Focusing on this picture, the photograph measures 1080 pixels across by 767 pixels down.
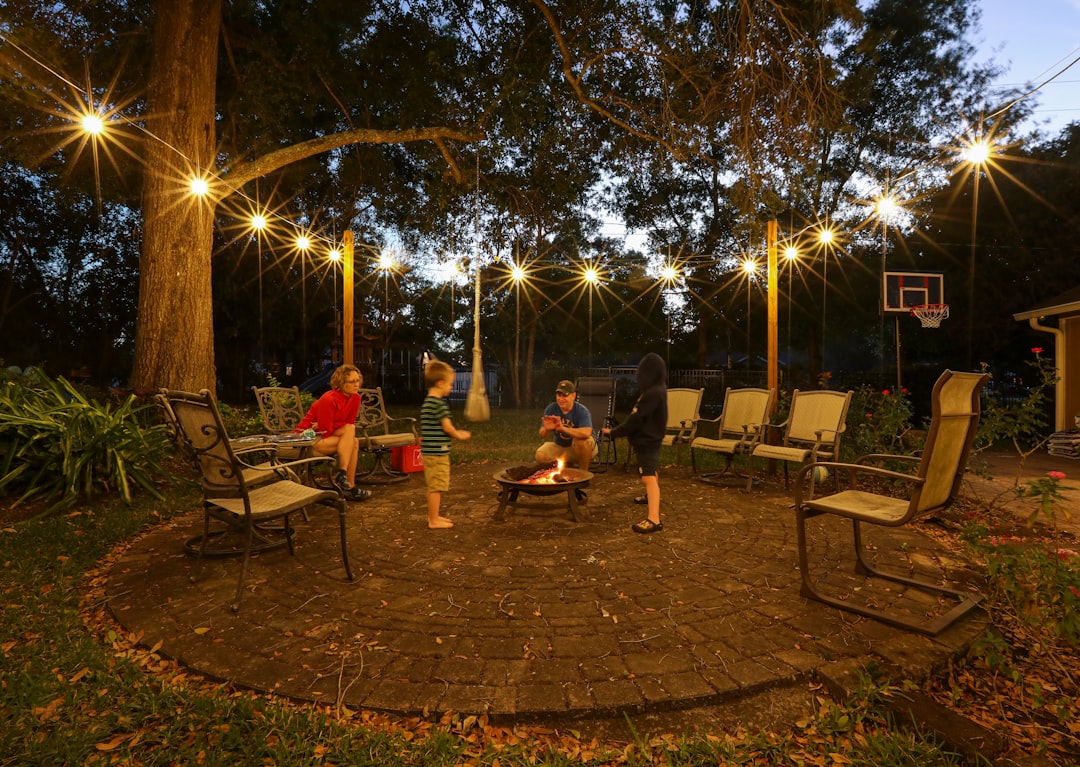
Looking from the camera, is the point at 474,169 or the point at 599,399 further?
the point at 474,169

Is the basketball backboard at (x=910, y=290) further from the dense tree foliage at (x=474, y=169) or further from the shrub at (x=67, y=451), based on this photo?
the shrub at (x=67, y=451)

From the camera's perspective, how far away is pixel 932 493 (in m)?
3.05

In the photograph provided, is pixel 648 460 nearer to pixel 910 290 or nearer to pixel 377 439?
pixel 377 439

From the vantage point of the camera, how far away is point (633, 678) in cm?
250

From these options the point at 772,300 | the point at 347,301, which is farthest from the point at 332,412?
the point at 772,300

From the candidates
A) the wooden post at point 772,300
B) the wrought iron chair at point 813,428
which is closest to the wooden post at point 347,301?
the wrought iron chair at point 813,428

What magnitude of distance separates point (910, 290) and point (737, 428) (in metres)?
6.26

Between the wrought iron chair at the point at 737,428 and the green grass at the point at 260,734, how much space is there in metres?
4.75

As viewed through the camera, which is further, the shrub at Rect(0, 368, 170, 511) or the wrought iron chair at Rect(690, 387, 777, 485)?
the wrought iron chair at Rect(690, 387, 777, 485)

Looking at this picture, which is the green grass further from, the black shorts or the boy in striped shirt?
the black shorts

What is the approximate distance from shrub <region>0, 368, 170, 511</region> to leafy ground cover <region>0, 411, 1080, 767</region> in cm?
270

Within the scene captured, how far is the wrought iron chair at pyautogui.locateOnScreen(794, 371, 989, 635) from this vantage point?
289 centimetres

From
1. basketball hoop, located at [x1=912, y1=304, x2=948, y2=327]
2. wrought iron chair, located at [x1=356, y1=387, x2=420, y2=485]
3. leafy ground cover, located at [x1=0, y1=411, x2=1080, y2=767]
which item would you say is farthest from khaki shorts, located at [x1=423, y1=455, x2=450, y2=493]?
basketball hoop, located at [x1=912, y1=304, x2=948, y2=327]

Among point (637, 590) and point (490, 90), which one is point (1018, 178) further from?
point (637, 590)
